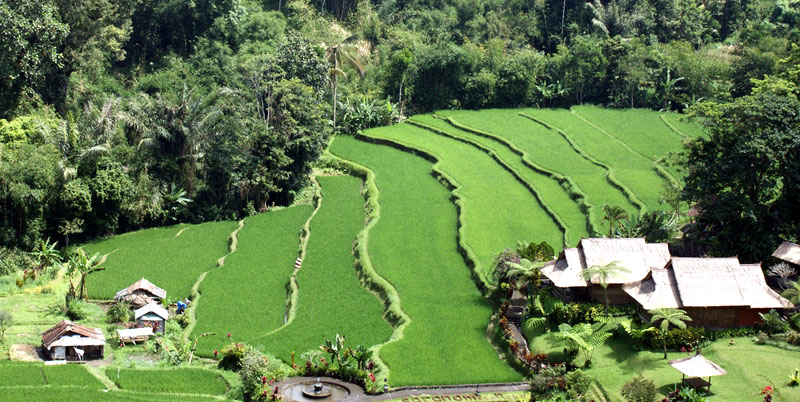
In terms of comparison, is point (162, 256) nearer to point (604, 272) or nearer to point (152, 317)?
point (152, 317)

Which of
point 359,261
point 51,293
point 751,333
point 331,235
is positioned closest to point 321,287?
point 359,261

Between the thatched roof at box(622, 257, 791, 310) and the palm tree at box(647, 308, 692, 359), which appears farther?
the thatched roof at box(622, 257, 791, 310)

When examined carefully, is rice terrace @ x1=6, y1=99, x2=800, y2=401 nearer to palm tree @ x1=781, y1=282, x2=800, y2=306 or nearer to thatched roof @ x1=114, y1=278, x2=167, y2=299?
thatched roof @ x1=114, y1=278, x2=167, y2=299

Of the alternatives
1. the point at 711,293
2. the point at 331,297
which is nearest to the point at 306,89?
the point at 331,297

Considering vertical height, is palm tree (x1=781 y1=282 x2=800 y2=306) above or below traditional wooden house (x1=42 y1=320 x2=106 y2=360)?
above

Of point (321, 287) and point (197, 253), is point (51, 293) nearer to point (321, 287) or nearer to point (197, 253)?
point (197, 253)

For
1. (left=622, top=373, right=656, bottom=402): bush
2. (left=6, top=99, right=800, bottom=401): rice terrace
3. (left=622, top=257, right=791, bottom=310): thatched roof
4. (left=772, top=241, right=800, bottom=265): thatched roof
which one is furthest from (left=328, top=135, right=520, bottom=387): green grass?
(left=772, top=241, right=800, bottom=265): thatched roof

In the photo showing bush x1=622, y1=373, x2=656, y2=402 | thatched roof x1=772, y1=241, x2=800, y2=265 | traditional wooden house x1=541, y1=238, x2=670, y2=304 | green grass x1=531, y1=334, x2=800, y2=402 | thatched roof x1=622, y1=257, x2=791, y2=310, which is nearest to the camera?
bush x1=622, y1=373, x2=656, y2=402
